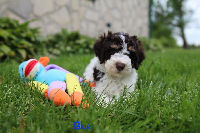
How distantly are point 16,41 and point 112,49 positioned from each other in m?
3.43

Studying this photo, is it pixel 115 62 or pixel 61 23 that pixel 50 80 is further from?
pixel 61 23

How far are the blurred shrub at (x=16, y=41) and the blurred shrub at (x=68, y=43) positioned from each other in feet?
2.96

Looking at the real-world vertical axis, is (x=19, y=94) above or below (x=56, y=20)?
below

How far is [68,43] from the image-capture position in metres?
7.02

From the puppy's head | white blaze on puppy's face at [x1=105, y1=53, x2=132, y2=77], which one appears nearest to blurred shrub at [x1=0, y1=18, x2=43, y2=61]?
the puppy's head

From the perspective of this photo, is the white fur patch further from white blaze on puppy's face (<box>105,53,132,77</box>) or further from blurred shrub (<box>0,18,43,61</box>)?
blurred shrub (<box>0,18,43,61</box>)

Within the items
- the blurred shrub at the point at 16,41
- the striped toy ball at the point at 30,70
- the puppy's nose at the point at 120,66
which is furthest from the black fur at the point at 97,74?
the blurred shrub at the point at 16,41

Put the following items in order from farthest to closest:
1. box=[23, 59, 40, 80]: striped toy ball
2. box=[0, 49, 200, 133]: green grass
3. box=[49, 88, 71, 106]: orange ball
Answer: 1. box=[23, 59, 40, 80]: striped toy ball
2. box=[49, 88, 71, 106]: orange ball
3. box=[0, 49, 200, 133]: green grass

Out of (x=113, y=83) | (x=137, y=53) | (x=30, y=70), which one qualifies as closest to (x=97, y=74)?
(x=113, y=83)

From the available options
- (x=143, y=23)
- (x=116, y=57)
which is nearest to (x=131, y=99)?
(x=116, y=57)

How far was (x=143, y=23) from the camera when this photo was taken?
14.5m

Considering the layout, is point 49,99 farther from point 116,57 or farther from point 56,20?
point 56,20

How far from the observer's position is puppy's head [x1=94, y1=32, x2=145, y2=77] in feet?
7.95

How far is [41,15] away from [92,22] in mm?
2777
